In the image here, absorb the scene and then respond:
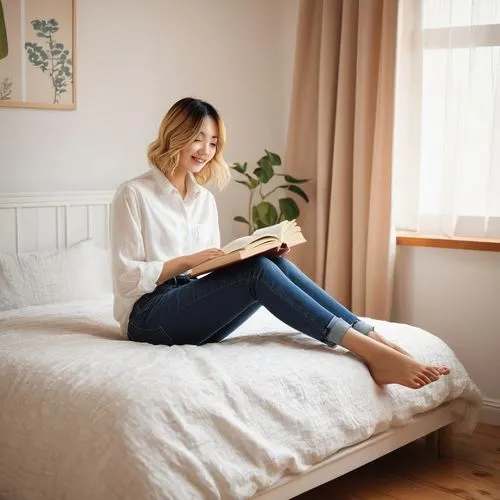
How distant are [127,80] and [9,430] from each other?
6.41ft

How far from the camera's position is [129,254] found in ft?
8.80

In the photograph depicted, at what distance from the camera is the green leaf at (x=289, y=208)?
403 cm

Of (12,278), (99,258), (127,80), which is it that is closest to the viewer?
(12,278)

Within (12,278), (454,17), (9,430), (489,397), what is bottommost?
(489,397)

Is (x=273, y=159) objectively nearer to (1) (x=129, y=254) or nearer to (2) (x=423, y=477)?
(1) (x=129, y=254)

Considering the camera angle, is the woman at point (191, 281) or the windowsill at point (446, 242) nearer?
the woman at point (191, 281)

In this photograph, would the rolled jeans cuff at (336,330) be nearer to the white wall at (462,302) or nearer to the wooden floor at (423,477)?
the wooden floor at (423,477)

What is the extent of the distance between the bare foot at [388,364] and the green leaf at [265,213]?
1535 mm

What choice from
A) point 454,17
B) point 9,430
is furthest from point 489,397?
point 9,430

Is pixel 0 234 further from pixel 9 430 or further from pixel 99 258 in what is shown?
pixel 9 430

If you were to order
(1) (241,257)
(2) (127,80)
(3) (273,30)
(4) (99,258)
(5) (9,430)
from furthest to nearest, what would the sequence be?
(3) (273,30), (2) (127,80), (4) (99,258), (1) (241,257), (5) (9,430)

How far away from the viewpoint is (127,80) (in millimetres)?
3814

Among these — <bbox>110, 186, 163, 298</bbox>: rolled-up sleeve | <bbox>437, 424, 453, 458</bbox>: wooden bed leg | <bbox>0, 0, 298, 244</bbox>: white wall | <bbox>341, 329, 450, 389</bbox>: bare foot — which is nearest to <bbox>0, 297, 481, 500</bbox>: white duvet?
<bbox>341, 329, 450, 389</bbox>: bare foot

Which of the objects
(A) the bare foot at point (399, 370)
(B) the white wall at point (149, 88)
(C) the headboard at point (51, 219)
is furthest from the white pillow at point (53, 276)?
(A) the bare foot at point (399, 370)
